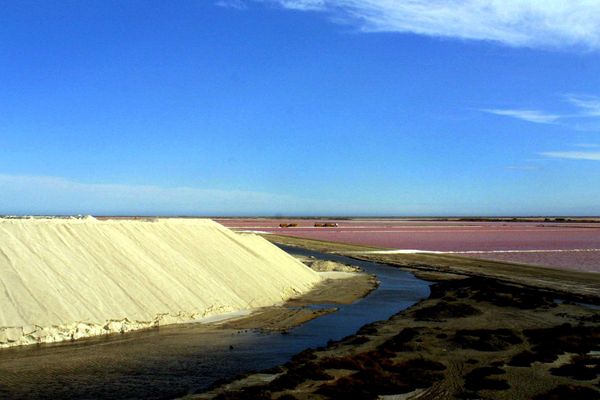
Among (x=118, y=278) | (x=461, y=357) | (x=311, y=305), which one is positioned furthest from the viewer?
(x=311, y=305)

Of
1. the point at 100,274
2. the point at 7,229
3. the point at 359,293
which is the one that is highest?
the point at 7,229

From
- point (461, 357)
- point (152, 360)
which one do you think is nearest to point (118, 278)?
point (152, 360)

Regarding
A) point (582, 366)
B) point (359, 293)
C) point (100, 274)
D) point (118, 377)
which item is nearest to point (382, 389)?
point (582, 366)

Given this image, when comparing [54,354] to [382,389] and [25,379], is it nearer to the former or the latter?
[25,379]

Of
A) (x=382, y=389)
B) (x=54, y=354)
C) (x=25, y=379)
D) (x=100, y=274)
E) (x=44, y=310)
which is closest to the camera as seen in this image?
(x=382, y=389)

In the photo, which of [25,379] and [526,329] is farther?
[526,329]

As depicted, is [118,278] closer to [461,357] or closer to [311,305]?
[311,305]

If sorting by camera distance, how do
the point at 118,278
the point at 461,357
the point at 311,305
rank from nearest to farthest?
the point at 461,357
the point at 118,278
the point at 311,305

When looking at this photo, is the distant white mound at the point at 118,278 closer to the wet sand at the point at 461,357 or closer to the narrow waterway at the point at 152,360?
the narrow waterway at the point at 152,360
